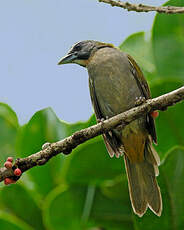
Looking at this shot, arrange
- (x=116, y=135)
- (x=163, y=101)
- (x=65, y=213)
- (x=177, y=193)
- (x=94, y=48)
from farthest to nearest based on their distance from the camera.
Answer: (x=94, y=48)
(x=116, y=135)
(x=65, y=213)
(x=177, y=193)
(x=163, y=101)

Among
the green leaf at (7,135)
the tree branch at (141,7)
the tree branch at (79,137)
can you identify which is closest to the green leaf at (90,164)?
the tree branch at (79,137)

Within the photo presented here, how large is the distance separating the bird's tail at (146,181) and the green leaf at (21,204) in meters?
0.79

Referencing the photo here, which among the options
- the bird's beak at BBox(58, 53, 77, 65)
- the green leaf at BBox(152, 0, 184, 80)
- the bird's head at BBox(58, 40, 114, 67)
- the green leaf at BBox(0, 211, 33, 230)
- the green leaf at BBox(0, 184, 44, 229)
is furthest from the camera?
the bird's head at BBox(58, 40, 114, 67)

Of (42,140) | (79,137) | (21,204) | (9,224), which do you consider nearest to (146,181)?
(42,140)

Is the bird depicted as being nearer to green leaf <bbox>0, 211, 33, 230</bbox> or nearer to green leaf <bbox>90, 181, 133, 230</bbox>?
green leaf <bbox>90, 181, 133, 230</bbox>

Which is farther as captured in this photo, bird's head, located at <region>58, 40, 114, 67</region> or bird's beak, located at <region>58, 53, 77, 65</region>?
Answer: bird's head, located at <region>58, 40, 114, 67</region>

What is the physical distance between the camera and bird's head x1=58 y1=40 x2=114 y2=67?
4273 millimetres

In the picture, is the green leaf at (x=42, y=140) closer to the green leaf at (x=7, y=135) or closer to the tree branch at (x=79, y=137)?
the green leaf at (x=7, y=135)

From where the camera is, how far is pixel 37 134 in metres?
3.71

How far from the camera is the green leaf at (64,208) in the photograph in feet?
11.1

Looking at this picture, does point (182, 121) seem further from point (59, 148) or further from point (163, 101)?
point (59, 148)

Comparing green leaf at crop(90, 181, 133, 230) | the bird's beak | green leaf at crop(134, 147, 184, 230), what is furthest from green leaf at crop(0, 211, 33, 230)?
the bird's beak

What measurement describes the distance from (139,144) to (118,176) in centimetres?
36

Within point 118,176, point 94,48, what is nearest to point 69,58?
point 94,48
